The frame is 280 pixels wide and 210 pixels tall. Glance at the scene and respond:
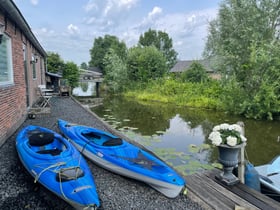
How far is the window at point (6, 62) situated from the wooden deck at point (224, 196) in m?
4.25

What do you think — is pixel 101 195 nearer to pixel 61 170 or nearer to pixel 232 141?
pixel 61 170

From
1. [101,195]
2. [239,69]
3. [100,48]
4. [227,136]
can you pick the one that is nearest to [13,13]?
[101,195]

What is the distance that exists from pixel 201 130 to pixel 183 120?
192cm

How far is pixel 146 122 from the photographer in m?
8.94

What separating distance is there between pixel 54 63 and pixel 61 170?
71.9 ft

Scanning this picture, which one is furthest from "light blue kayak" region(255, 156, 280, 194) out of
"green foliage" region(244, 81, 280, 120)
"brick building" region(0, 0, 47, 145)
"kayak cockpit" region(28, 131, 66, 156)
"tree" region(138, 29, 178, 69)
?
"tree" region(138, 29, 178, 69)

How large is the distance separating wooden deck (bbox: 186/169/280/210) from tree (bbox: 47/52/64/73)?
2187cm

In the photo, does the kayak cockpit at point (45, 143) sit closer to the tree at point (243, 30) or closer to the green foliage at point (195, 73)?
the tree at point (243, 30)

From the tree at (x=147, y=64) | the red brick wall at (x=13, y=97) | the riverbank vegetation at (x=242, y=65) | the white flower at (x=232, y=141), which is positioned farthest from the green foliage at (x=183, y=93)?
the red brick wall at (x=13, y=97)

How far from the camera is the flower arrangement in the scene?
2678 millimetres

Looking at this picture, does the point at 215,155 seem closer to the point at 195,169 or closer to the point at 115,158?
the point at 195,169

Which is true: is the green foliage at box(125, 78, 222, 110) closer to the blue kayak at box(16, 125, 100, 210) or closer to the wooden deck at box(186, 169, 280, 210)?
the wooden deck at box(186, 169, 280, 210)

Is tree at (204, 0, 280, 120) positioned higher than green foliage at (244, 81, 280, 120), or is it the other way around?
tree at (204, 0, 280, 120)

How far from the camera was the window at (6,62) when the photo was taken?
448cm
